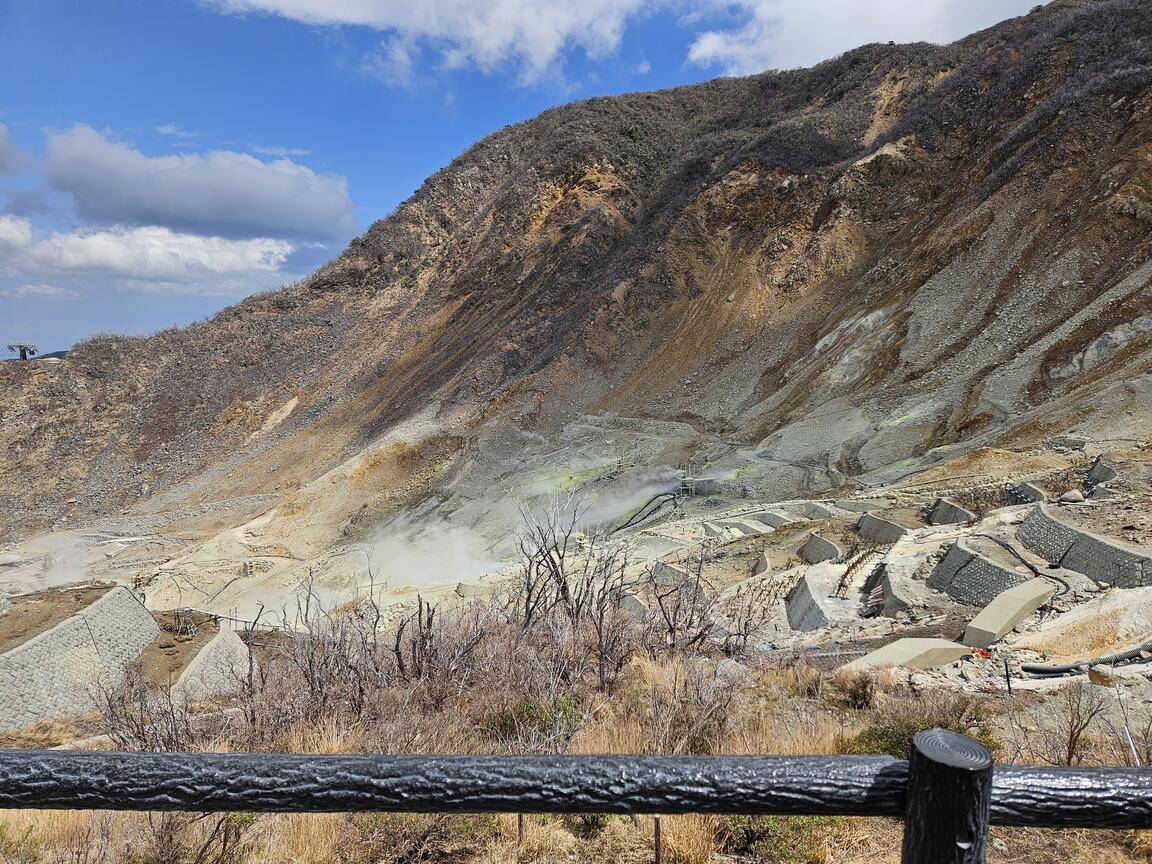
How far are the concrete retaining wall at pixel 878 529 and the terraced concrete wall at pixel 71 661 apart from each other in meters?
10.9

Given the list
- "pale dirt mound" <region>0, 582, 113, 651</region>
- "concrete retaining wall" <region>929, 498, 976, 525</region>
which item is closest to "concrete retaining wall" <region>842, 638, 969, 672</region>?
"concrete retaining wall" <region>929, 498, 976, 525</region>

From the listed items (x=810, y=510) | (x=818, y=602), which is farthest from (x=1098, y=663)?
(x=810, y=510)

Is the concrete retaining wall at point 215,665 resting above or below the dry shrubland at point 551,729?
below

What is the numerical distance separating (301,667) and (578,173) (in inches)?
1356

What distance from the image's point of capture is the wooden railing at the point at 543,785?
1879 mm

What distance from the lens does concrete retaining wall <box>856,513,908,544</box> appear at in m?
10.9

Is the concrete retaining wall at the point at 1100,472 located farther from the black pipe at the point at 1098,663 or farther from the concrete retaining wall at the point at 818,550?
the black pipe at the point at 1098,663

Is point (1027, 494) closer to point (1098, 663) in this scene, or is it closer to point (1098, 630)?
point (1098, 630)

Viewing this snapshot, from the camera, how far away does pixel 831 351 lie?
63.9ft

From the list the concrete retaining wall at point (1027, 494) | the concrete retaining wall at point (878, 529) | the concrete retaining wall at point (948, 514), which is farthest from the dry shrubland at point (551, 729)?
the concrete retaining wall at point (1027, 494)

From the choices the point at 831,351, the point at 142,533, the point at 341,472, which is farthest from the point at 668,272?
the point at 142,533

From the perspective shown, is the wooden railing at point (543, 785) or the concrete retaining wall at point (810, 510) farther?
the concrete retaining wall at point (810, 510)

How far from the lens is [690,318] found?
24922 millimetres

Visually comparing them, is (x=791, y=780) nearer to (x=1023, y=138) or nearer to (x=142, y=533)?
(x=1023, y=138)
